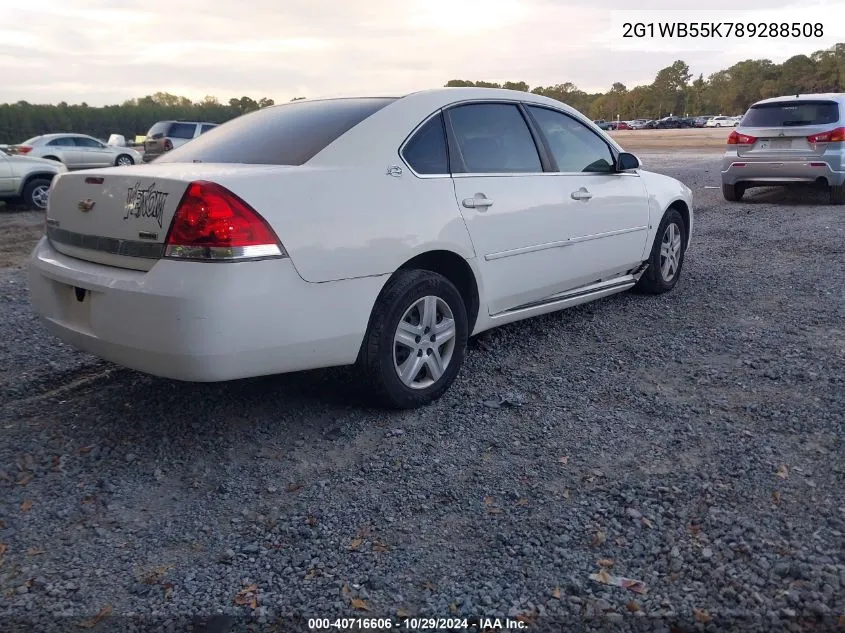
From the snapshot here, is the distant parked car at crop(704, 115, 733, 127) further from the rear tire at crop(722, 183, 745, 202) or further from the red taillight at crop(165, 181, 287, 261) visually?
the red taillight at crop(165, 181, 287, 261)

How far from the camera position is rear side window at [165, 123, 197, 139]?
74.5ft

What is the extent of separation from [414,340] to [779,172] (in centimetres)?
964

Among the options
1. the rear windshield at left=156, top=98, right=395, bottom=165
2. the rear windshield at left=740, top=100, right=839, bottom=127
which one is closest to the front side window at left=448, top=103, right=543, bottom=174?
the rear windshield at left=156, top=98, right=395, bottom=165

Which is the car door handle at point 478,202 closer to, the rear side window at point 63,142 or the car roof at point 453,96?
the car roof at point 453,96

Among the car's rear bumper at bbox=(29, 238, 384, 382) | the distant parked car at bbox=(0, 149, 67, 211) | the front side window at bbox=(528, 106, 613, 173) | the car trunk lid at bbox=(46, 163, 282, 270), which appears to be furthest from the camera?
the distant parked car at bbox=(0, 149, 67, 211)

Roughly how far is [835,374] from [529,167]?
2.08 meters

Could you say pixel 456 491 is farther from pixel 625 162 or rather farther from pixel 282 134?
pixel 625 162

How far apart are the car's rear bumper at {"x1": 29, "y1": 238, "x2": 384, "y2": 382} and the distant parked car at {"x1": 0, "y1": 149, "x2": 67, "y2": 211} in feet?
37.1

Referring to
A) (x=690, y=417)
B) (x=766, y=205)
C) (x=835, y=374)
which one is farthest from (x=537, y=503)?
(x=766, y=205)

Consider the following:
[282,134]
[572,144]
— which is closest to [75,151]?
[572,144]

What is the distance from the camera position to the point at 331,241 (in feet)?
11.2

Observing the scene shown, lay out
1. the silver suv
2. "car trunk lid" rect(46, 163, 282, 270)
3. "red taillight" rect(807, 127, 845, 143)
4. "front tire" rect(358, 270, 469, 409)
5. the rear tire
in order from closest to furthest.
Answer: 1. "car trunk lid" rect(46, 163, 282, 270)
2. "front tire" rect(358, 270, 469, 409)
3. "red taillight" rect(807, 127, 845, 143)
4. the silver suv
5. the rear tire

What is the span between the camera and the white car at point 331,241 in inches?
125

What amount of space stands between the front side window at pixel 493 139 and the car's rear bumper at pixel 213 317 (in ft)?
3.66
